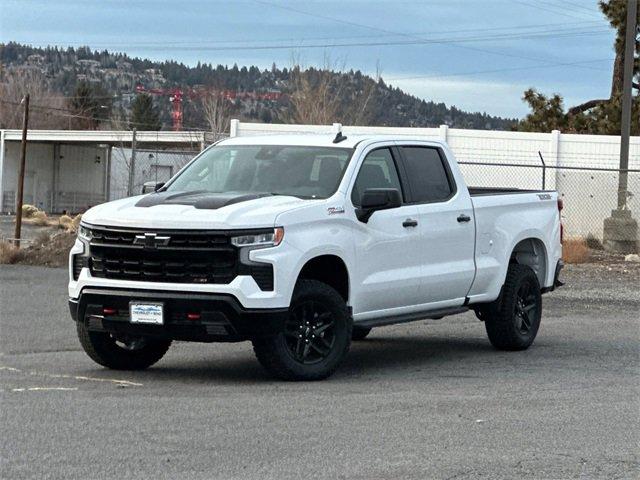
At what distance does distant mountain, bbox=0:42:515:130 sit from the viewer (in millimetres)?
98812

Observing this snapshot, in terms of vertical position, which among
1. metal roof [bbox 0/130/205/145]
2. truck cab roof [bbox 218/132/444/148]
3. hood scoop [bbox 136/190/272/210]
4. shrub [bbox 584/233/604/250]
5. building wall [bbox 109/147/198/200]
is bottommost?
shrub [bbox 584/233/604/250]

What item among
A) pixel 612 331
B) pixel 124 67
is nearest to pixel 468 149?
pixel 612 331

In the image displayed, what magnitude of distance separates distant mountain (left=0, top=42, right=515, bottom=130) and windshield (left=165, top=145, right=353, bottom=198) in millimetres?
75040

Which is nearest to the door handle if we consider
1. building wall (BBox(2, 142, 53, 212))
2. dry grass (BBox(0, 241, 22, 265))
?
dry grass (BBox(0, 241, 22, 265))

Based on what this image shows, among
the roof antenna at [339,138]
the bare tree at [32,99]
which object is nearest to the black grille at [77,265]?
the roof antenna at [339,138]

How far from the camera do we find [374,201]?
11.2 metres

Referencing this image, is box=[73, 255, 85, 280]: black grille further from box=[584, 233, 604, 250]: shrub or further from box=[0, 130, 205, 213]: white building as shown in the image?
box=[0, 130, 205, 213]: white building

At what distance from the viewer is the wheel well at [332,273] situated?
11062mm

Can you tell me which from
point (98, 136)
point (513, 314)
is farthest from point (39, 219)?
point (513, 314)

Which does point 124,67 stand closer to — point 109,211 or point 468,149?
point 468,149

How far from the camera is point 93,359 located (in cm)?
1138

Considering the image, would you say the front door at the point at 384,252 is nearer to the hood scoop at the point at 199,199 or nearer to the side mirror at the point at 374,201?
the side mirror at the point at 374,201

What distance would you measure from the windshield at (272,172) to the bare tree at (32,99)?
9063 cm

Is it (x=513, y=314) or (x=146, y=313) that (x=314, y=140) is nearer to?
(x=146, y=313)
